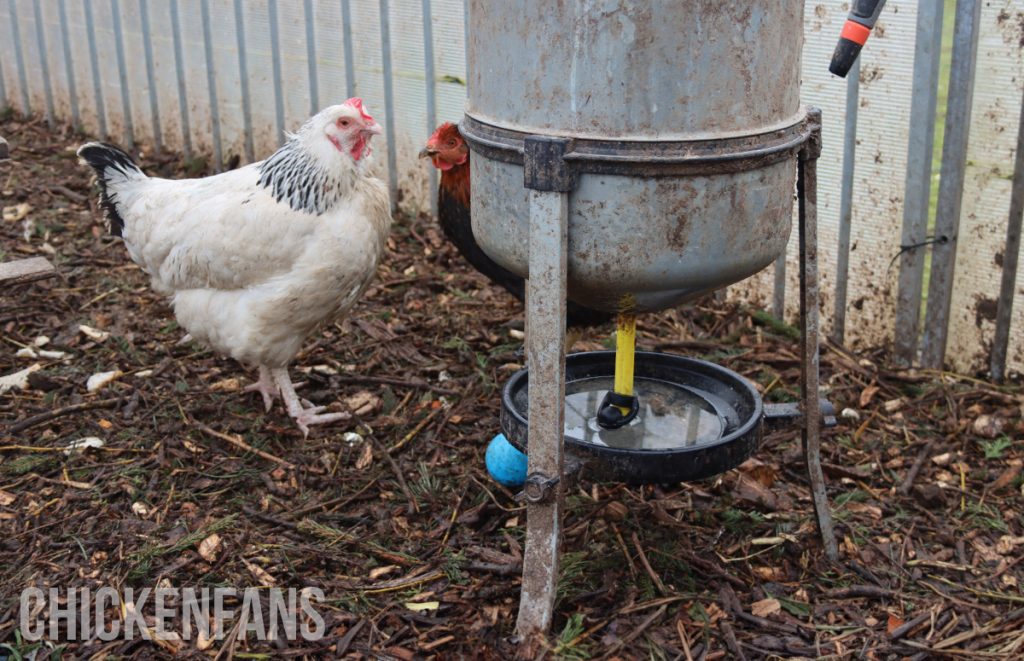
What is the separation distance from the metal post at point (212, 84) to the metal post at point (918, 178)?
454 cm

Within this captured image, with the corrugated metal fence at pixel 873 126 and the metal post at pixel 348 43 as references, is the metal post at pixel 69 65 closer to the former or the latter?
the corrugated metal fence at pixel 873 126

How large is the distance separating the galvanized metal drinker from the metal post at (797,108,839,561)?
18cm

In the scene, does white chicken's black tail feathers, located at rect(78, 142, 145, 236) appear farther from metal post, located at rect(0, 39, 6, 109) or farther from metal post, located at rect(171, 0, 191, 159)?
metal post, located at rect(0, 39, 6, 109)

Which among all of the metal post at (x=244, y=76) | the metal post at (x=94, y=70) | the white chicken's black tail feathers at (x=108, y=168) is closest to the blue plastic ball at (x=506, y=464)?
the white chicken's black tail feathers at (x=108, y=168)

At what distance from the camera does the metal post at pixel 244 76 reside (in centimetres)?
648

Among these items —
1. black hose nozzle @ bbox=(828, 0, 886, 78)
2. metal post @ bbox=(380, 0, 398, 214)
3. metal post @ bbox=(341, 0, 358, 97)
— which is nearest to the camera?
black hose nozzle @ bbox=(828, 0, 886, 78)

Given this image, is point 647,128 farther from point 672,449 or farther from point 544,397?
point 672,449

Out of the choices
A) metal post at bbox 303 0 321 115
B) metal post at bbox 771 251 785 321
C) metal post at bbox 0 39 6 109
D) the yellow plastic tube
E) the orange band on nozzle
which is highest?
the orange band on nozzle

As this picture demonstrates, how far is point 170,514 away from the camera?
3551 millimetres

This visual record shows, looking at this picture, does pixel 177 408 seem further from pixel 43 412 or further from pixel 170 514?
pixel 170 514

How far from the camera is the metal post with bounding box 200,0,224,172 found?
6.68 metres

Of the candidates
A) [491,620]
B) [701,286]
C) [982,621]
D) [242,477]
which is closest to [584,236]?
[701,286]

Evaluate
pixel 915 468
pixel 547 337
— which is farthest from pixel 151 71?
pixel 915 468

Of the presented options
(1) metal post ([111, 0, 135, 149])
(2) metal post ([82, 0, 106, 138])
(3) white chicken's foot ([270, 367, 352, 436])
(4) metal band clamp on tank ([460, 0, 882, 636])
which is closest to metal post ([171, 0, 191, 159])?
(1) metal post ([111, 0, 135, 149])
